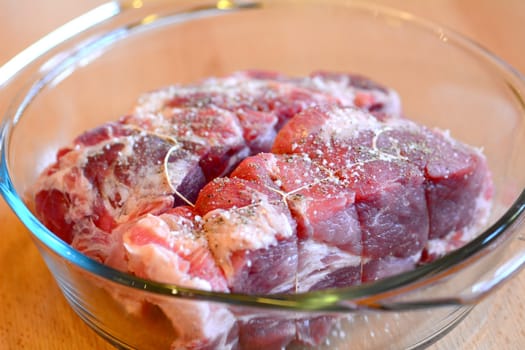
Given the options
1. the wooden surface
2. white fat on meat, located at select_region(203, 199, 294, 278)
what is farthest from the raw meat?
the wooden surface

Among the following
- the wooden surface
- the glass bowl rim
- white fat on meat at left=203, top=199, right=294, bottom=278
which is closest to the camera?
the glass bowl rim

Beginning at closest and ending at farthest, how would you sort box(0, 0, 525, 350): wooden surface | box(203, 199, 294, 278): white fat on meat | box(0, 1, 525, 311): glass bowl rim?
1. box(0, 1, 525, 311): glass bowl rim
2. box(203, 199, 294, 278): white fat on meat
3. box(0, 0, 525, 350): wooden surface

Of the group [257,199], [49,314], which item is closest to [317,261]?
[257,199]

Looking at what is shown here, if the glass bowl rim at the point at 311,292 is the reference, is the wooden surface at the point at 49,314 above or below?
below

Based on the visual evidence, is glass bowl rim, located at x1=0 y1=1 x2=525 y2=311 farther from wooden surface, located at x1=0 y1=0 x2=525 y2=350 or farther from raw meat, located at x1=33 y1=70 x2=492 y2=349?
wooden surface, located at x1=0 y1=0 x2=525 y2=350

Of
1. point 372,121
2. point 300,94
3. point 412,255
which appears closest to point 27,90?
point 300,94

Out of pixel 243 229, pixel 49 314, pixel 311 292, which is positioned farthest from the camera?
pixel 49 314

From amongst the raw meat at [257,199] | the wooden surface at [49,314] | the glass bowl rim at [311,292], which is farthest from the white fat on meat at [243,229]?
the wooden surface at [49,314]

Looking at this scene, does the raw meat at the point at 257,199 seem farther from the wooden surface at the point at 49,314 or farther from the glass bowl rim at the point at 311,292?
the wooden surface at the point at 49,314

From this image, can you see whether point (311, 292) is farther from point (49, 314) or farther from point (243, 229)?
point (49, 314)
